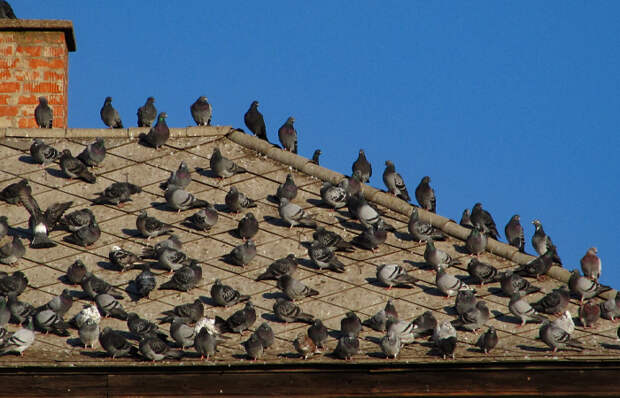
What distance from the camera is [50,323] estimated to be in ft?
63.0

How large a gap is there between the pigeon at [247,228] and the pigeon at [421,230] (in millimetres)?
2522

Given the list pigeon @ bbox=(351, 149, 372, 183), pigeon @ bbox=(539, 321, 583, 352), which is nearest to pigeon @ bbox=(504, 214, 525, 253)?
pigeon @ bbox=(351, 149, 372, 183)

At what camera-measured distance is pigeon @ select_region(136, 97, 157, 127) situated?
2742 cm

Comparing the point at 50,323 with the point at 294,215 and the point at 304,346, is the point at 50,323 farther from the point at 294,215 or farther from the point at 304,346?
the point at 294,215

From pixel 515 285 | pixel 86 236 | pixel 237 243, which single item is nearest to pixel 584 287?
pixel 515 285

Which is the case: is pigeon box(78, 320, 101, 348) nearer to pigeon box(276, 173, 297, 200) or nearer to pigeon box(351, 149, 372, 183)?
pigeon box(276, 173, 297, 200)

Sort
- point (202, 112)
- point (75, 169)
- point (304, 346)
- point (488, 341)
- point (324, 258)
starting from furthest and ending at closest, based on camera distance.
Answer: point (202, 112), point (75, 169), point (324, 258), point (488, 341), point (304, 346)

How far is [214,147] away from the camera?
26.0m

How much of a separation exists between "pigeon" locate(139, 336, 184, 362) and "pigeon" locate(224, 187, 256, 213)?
207 inches

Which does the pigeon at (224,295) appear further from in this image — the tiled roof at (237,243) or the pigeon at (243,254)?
the pigeon at (243,254)

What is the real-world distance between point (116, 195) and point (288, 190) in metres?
2.83

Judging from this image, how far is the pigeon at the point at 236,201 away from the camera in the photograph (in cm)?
2334

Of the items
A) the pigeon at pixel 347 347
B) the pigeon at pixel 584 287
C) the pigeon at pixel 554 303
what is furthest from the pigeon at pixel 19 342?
the pigeon at pixel 584 287

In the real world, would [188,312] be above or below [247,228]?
below
